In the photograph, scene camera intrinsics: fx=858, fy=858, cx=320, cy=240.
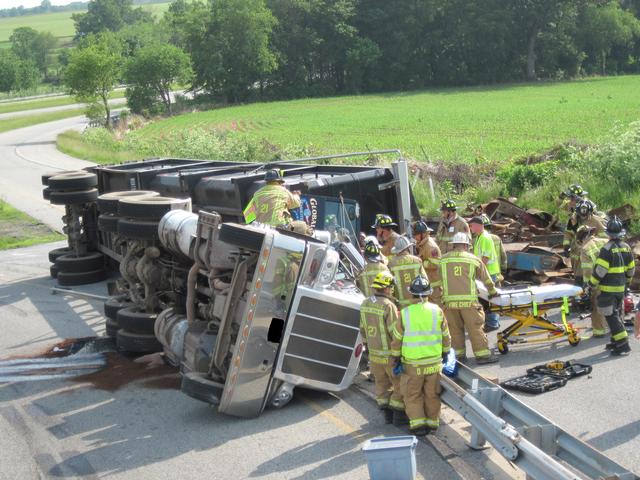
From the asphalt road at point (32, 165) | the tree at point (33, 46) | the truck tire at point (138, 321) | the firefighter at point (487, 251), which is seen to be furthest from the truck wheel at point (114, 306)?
the tree at point (33, 46)

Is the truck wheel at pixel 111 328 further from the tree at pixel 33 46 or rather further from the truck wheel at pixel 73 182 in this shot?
the tree at pixel 33 46

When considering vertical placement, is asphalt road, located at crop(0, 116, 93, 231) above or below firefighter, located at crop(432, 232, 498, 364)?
below

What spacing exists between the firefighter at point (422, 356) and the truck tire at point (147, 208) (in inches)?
176

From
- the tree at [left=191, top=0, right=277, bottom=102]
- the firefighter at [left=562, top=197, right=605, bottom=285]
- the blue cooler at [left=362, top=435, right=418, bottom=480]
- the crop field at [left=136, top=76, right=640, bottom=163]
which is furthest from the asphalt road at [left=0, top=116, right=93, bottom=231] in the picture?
the tree at [left=191, top=0, right=277, bottom=102]

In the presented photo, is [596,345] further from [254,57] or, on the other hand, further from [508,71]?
[508,71]

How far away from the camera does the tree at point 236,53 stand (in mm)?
85438

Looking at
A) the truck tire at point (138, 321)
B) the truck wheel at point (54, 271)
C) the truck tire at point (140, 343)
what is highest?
the truck tire at point (138, 321)

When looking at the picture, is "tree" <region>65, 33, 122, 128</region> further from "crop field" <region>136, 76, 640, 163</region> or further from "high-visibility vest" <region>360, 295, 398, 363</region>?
"high-visibility vest" <region>360, 295, 398, 363</region>

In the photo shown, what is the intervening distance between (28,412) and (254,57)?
3096 inches

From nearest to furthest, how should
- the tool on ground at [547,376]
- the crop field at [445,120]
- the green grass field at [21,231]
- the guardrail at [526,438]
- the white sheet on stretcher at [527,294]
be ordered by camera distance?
the guardrail at [526,438] → the tool on ground at [547,376] → the white sheet on stretcher at [527,294] → the green grass field at [21,231] → the crop field at [445,120]

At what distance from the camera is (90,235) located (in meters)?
17.5

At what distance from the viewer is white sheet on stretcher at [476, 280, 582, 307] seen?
10.8m

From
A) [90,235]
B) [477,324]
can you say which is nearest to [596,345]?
[477,324]

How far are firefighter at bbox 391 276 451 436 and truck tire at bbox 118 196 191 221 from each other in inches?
176
